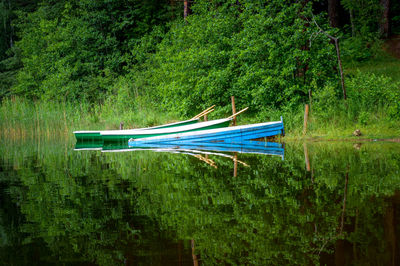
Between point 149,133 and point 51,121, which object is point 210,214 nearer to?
point 149,133

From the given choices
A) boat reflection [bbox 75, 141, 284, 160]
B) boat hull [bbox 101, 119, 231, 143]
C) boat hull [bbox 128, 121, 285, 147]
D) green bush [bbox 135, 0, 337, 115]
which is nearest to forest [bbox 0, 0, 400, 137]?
green bush [bbox 135, 0, 337, 115]

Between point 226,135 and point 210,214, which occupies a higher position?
point 226,135

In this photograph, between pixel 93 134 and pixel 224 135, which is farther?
pixel 93 134

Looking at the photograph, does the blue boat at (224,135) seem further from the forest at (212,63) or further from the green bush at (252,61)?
the green bush at (252,61)

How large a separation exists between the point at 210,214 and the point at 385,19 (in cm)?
2410

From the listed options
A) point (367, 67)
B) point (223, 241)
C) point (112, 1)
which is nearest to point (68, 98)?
point (112, 1)

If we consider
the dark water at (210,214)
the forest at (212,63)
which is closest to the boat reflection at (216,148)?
the forest at (212,63)

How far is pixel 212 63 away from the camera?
805 inches

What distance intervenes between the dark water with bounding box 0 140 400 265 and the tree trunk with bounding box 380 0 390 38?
60.0 feet

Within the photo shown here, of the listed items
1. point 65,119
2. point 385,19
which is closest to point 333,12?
point 385,19

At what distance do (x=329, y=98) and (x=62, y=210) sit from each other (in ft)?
40.3

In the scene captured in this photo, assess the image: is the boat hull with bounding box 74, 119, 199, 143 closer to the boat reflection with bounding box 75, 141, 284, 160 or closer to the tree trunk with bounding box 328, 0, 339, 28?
the boat reflection with bounding box 75, 141, 284, 160

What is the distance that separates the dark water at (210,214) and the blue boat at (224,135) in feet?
19.6

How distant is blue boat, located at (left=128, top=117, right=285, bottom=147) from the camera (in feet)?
53.5
